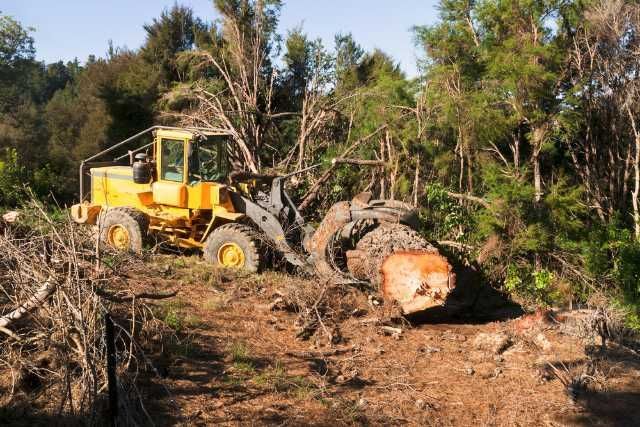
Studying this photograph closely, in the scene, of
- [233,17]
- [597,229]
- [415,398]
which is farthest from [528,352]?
[233,17]

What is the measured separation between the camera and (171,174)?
10.7 m

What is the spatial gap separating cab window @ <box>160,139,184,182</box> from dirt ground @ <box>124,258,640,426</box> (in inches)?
90.4

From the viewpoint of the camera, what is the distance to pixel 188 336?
6.96 meters

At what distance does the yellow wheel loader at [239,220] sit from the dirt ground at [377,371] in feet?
2.15

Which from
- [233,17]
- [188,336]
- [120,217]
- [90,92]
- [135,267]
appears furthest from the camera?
[90,92]

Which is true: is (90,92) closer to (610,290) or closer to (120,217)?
(120,217)

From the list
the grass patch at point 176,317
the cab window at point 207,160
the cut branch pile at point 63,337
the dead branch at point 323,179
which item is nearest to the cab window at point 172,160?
the cab window at point 207,160

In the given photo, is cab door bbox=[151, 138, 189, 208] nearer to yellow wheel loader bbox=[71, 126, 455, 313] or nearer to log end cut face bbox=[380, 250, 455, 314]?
yellow wheel loader bbox=[71, 126, 455, 313]

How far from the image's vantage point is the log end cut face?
8.20 m

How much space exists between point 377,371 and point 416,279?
1.90 metres

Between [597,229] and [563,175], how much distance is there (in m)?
1.27

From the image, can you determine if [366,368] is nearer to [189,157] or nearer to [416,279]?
[416,279]

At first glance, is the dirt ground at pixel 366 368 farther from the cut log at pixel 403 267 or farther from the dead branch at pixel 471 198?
the dead branch at pixel 471 198

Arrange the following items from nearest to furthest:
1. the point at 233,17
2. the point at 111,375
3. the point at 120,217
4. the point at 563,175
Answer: the point at 111,375, the point at 120,217, the point at 563,175, the point at 233,17
